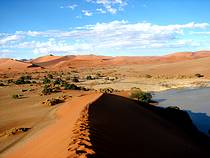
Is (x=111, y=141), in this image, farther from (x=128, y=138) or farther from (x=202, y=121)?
(x=202, y=121)

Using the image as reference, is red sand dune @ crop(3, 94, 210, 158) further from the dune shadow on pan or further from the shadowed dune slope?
the dune shadow on pan

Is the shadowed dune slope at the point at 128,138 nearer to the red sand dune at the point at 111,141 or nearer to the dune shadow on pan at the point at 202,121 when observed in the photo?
the red sand dune at the point at 111,141

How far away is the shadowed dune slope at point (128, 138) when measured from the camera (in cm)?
965

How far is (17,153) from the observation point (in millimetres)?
11398

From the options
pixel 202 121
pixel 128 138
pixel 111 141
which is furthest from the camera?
pixel 202 121

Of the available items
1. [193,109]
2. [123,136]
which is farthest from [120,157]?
[193,109]

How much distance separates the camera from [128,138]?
37.7ft

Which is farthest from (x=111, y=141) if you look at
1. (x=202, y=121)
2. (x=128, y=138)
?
(x=202, y=121)

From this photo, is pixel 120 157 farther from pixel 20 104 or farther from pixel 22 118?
pixel 20 104

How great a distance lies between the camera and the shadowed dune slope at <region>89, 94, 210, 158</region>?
9.65 m

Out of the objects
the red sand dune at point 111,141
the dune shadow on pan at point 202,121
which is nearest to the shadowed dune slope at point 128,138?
the red sand dune at point 111,141

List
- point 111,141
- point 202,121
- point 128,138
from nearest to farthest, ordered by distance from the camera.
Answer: point 111,141 < point 128,138 < point 202,121

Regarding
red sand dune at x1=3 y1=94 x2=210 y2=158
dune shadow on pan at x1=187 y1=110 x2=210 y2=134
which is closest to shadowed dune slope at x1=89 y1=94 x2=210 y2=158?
red sand dune at x1=3 y1=94 x2=210 y2=158

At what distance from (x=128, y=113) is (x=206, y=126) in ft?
19.5
